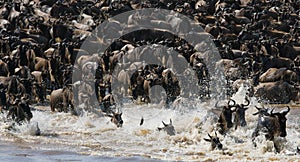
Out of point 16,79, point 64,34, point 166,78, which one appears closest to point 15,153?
point 16,79

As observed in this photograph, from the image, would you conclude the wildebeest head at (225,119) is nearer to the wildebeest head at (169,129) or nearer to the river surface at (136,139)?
the river surface at (136,139)

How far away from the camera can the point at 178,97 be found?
2466 centimetres

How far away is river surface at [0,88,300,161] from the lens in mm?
16031

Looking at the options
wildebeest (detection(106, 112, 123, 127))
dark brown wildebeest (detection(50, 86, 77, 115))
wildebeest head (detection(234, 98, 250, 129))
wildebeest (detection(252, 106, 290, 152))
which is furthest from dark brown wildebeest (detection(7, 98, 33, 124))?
wildebeest (detection(252, 106, 290, 152))

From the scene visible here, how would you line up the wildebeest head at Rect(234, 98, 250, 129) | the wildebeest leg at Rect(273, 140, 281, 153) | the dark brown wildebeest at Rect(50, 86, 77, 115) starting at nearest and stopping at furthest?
the wildebeest leg at Rect(273, 140, 281, 153) < the wildebeest head at Rect(234, 98, 250, 129) < the dark brown wildebeest at Rect(50, 86, 77, 115)

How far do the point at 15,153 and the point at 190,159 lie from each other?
14.1 ft

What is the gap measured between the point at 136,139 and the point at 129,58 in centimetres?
1145

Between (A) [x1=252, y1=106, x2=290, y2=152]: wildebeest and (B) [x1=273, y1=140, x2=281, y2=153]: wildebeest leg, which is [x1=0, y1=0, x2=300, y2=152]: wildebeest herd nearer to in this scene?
(A) [x1=252, y1=106, x2=290, y2=152]: wildebeest

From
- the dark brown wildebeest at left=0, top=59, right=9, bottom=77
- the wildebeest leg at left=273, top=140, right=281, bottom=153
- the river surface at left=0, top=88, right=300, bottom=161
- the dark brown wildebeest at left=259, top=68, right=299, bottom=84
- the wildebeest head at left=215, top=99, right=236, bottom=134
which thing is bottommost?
the river surface at left=0, top=88, right=300, bottom=161

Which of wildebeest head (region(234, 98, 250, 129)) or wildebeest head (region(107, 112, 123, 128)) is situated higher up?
wildebeest head (region(234, 98, 250, 129))

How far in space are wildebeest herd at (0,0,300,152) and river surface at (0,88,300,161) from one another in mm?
422

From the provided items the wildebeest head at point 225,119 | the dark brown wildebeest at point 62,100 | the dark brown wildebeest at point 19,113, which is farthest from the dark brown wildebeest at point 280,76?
the dark brown wildebeest at point 19,113

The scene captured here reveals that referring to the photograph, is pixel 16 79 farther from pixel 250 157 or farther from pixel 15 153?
pixel 250 157

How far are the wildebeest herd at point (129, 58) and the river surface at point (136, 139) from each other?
1.39 feet
